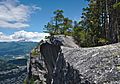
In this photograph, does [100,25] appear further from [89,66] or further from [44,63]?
[89,66]

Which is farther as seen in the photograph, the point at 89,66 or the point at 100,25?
the point at 100,25

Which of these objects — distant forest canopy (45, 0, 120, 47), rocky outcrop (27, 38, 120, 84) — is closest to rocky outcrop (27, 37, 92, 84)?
distant forest canopy (45, 0, 120, 47)

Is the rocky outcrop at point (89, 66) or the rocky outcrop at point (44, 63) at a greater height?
the rocky outcrop at point (89, 66)

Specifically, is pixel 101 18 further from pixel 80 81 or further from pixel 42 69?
pixel 80 81

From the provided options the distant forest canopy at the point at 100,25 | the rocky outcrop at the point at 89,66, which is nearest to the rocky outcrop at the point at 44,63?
the distant forest canopy at the point at 100,25

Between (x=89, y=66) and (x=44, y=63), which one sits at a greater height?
(x=89, y=66)

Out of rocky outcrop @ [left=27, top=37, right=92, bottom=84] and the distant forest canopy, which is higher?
the distant forest canopy

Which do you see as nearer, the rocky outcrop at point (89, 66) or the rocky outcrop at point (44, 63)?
the rocky outcrop at point (89, 66)

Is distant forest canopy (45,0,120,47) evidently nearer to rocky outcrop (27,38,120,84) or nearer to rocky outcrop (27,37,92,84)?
rocky outcrop (27,37,92,84)

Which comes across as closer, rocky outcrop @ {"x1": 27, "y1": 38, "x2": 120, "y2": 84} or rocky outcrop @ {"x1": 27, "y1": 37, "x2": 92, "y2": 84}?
rocky outcrop @ {"x1": 27, "y1": 38, "x2": 120, "y2": 84}

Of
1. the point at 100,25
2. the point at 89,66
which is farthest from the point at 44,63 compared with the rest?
the point at 89,66

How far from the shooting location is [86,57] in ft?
51.9

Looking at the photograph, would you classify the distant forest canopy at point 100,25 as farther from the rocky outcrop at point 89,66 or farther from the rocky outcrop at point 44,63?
the rocky outcrop at point 89,66

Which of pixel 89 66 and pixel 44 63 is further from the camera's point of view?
pixel 44 63
